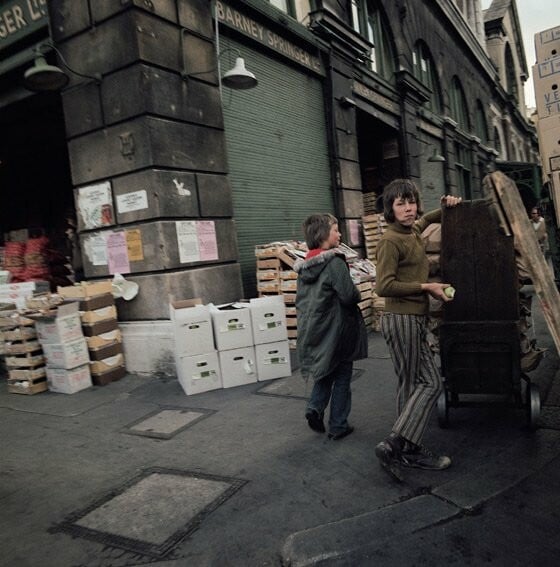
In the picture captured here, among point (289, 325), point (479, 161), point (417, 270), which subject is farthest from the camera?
point (479, 161)

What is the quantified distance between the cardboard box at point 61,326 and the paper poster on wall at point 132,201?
1.50 metres

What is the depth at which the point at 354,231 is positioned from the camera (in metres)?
11.0

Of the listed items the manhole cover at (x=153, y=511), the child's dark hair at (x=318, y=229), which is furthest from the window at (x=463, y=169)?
the manhole cover at (x=153, y=511)

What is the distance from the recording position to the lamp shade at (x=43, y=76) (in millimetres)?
5700

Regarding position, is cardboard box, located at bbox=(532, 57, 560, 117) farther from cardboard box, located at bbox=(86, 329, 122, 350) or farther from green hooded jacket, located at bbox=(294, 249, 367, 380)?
cardboard box, located at bbox=(86, 329, 122, 350)

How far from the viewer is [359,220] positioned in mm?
11281

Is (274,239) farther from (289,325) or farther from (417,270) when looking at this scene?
(417,270)

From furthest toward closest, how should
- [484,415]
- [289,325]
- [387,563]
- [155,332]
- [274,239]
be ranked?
[274,239] < [289,325] < [155,332] < [484,415] < [387,563]

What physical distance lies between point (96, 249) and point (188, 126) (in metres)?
2.29

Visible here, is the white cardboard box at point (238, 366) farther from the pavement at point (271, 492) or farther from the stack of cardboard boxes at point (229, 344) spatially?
the pavement at point (271, 492)

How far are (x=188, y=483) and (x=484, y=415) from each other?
8.51 feet

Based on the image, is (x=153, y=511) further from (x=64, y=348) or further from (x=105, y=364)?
(x=105, y=364)

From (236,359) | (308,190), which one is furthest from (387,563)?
(308,190)

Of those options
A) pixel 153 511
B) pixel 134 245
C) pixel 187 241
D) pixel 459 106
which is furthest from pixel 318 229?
pixel 459 106
